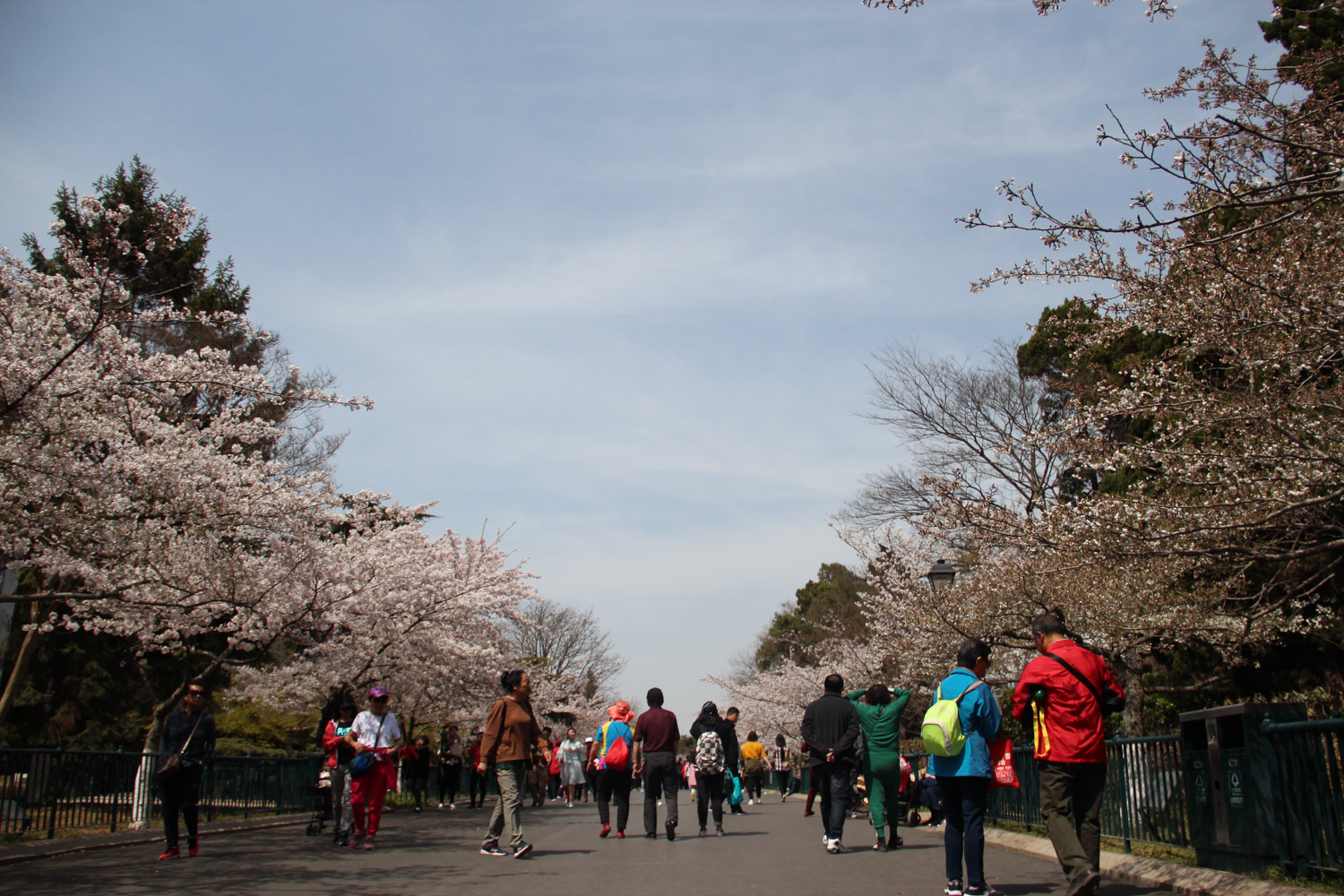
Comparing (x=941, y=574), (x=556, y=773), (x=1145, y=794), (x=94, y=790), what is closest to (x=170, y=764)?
(x=94, y=790)

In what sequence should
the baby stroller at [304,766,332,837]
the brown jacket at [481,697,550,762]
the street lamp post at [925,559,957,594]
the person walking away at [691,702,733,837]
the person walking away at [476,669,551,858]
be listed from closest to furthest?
1. the person walking away at [476,669,551,858]
2. the brown jacket at [481,697,550,762]
3. the person walking away at [691,702,733,837]
4. the baby stroller at [304,766,332,837]
5. the street lamp post at [925,559,957,594]

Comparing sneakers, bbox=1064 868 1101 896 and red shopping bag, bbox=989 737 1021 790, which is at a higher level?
red shopping bag, bbox=989 737 1021 790

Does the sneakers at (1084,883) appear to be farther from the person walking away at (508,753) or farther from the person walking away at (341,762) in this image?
the person walking away at (341,762)

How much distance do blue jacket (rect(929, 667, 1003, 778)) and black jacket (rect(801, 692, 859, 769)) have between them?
3406 millimetres

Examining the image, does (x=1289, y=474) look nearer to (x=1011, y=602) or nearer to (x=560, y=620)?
(x=1011, y=602)

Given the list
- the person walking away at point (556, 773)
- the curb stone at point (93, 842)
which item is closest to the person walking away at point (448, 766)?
the person walking away at point (556, 773)

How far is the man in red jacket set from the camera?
6414 mm

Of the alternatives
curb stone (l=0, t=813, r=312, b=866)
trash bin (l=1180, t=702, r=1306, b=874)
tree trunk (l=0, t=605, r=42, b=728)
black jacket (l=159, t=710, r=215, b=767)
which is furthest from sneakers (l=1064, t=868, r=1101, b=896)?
tree trunk (l=0, t=605, r=42, b=728)

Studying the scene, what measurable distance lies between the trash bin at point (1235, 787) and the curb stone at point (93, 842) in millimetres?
10212

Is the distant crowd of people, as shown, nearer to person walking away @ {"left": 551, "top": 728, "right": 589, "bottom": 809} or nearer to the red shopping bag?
the red shopping bag

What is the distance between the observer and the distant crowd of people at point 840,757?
6.50m

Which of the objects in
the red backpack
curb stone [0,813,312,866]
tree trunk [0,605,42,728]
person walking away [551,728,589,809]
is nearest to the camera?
curb stone [0,813,312,866]

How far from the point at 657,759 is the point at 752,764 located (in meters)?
11.3

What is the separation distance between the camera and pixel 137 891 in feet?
25.1
